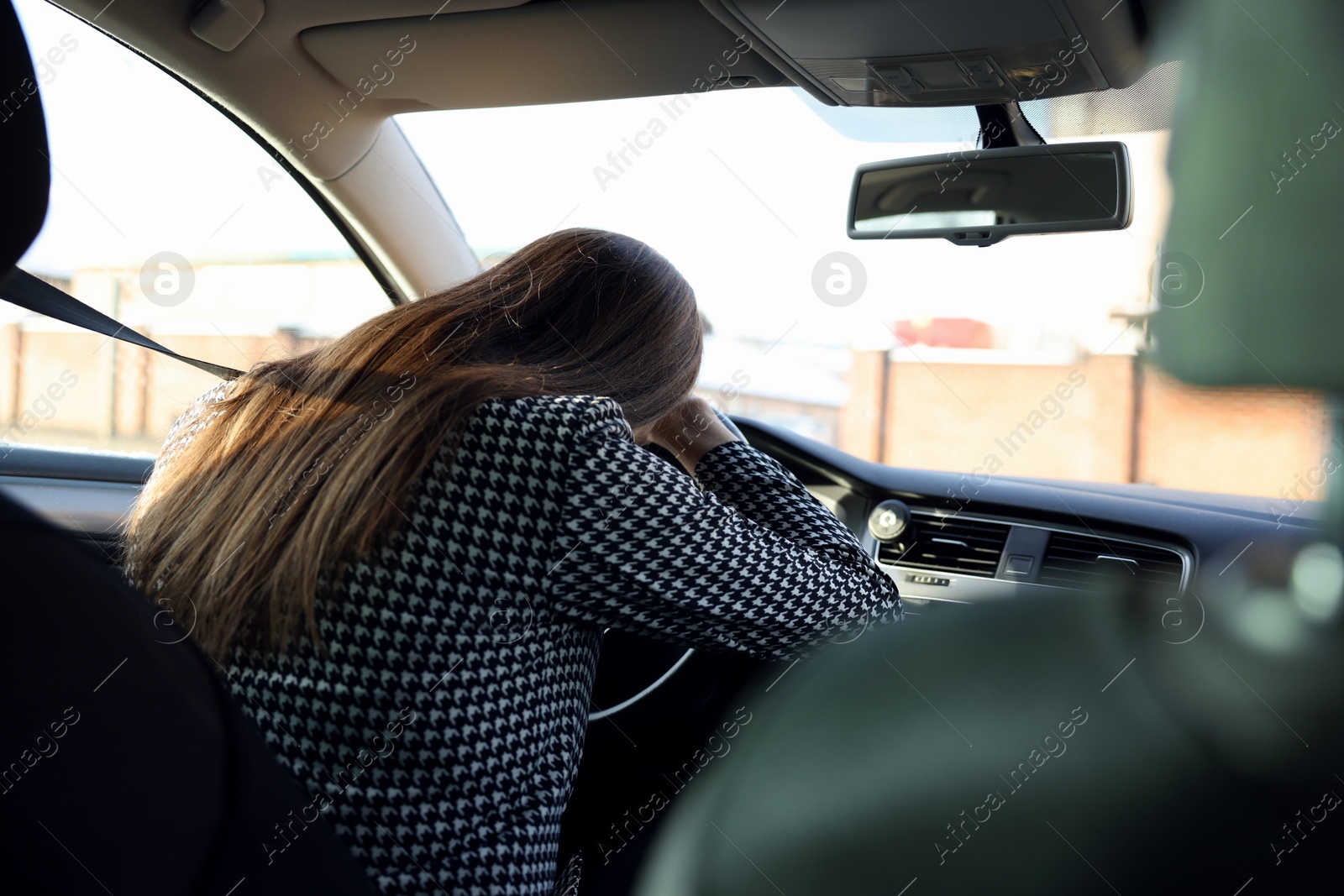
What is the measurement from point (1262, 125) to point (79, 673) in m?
0.77

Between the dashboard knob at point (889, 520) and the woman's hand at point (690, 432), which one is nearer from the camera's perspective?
the woman's hand at point (690, 432)

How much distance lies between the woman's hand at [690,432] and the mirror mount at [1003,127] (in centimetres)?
82

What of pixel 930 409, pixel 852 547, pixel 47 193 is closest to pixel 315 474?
pixel 47 193

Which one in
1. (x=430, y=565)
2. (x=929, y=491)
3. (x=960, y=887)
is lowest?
(x=929, y=491)

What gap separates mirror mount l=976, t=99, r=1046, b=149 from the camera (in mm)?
2104

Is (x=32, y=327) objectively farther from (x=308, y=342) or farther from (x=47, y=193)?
(x=47, y=193)

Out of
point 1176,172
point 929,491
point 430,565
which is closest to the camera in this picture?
point 1176,172

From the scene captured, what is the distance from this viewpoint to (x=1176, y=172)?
33cm

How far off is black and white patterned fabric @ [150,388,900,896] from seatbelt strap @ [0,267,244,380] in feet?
3.42

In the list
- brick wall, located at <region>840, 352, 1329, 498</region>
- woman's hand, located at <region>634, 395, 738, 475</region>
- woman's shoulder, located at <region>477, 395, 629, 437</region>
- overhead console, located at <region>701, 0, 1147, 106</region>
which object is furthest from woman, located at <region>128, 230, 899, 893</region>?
brick wall, located at <region>840, 352, 1329, 498</region>

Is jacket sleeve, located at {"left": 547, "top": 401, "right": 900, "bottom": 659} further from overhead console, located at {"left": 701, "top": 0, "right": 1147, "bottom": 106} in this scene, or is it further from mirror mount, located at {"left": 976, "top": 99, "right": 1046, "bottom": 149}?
mirror mount, located at {"left": 976, "top": 99, "right": 1046, "bottom": 149}

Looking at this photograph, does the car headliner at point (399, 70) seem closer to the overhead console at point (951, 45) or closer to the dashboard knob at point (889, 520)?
the overhead console at point (951, 45)

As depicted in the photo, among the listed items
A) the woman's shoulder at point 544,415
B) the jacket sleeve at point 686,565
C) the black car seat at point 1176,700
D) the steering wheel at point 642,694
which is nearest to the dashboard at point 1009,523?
the steering wheel at point 642,694

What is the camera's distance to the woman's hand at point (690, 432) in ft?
6.12
